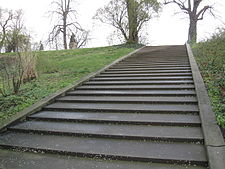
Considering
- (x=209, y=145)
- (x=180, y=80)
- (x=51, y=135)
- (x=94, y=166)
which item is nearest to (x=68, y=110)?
(x=51, y=135)

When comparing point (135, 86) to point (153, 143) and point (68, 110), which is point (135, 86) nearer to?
point (68, 110)

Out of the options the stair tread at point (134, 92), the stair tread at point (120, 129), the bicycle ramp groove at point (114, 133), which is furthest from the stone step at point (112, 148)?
the stair tread at point (134, 92)

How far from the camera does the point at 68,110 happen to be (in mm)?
4488

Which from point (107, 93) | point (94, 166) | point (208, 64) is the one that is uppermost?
point (208, 64)

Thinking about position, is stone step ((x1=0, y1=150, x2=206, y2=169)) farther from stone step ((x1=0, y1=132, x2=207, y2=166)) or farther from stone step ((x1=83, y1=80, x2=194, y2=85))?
stone step ((x1=83, y1=80, x2=194, y2=85))

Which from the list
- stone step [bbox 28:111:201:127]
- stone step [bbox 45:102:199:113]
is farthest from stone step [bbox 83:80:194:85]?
stone step [bbox 28:111:201:127]

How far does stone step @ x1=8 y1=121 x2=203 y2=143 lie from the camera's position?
312 cm

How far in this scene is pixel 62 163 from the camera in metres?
2.77

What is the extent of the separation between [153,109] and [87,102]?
5.30 ft

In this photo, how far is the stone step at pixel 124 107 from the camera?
401cm

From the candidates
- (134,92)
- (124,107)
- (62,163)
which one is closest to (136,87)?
(134,92)

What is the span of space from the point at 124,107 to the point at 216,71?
3522 millimetres

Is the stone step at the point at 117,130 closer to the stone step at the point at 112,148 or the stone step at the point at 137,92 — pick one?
the stone step at the point at 112,148

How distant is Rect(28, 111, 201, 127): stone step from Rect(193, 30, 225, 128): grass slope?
19.6 inches
